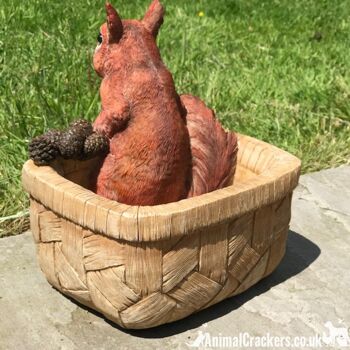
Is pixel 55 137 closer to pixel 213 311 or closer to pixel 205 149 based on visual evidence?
pixel 205 149

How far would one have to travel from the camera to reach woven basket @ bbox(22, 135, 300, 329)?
1.70 m

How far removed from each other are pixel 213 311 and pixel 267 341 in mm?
194

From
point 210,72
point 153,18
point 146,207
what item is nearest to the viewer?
point 146,207

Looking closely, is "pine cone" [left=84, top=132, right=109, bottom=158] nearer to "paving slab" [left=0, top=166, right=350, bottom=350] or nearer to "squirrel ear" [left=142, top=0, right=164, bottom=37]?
"squirrel ear" [left=142, top=0, right=164, bottom=37]

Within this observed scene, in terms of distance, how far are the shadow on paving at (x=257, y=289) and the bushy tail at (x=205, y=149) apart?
347mm

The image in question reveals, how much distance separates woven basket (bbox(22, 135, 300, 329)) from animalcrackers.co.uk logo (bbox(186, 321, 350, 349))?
0.30 ft

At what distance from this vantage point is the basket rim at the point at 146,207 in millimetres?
1668

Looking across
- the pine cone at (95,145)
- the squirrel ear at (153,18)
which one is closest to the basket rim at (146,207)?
the pine cone at (95,145)

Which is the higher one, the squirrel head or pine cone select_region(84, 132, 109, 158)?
the squirrel head

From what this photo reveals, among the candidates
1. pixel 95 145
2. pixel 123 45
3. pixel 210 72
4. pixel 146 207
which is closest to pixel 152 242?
pixel 146 207

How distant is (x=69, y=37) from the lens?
377 centimetres

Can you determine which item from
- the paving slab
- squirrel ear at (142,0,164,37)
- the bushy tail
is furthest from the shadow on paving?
squirrel ear at (142,0,164,37)

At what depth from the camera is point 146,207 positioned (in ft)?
5.56

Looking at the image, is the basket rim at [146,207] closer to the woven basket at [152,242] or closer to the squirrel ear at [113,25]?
the woven basket at [152,242]
